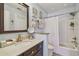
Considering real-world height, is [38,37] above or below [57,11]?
below

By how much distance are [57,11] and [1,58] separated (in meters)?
1.08

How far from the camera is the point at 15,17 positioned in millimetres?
1609

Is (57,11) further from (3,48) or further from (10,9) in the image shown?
(3,48)

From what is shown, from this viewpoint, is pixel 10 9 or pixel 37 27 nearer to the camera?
pixel 10 9

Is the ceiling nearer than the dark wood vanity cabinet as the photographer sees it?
No

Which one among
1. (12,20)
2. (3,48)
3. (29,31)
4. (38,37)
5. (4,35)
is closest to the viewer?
(3,48)

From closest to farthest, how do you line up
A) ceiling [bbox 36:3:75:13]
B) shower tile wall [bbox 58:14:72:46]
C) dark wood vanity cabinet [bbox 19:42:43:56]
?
1. dark wood vanity cabinet [bbox 19:42:43:56]
2. ceiling [bbox 36:3:75:13]
3. shower tile wall [bbox 58:14:72:46]

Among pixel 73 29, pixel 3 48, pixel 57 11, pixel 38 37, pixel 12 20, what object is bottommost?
pixel 3 48

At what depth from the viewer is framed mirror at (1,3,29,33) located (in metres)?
1.46

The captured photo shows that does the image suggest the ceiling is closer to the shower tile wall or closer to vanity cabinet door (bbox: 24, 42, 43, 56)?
the shower tile wall

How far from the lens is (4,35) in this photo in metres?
1.46

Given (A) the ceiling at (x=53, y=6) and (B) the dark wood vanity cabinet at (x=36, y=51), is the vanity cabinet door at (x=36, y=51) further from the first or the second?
(A) the ceiling at (x=53, y=6)

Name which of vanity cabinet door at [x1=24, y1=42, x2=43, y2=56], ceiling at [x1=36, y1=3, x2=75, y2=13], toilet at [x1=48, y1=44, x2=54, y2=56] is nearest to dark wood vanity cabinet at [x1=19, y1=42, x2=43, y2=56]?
vanity cabinet door at [x1=24, y1=42, x2=43, y2=56]

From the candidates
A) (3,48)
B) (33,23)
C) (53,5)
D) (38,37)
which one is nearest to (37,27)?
(33,23)
